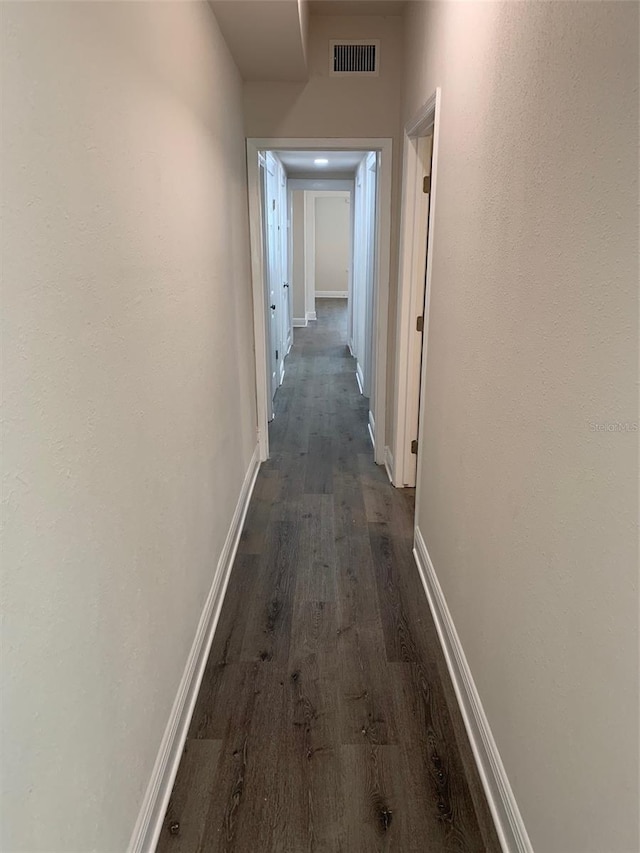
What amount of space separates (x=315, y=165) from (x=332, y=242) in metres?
6.00

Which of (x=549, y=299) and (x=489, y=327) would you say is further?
(x=489, y=327)

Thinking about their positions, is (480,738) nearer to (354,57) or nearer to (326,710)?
(326,710)

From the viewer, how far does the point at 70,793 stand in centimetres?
102

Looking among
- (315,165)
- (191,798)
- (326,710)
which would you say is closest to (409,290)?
(326,710)

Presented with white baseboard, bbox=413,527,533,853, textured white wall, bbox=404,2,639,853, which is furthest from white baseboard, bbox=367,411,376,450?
textured white wall, bbox=404,2,639,853

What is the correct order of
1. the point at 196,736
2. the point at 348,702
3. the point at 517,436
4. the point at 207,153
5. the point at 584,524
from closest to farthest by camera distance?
1. the point at 584,524
2. the point at 517,436
3. the point at 196,736
4. the point at 348,702
5. the point at 207,153

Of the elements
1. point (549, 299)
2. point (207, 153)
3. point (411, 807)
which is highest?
point (207, 153)

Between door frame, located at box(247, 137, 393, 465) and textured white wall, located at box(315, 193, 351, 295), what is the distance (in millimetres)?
9144

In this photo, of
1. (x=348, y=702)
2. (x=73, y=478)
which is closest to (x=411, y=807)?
(x=348, y=702)

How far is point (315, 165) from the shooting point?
21.9 feet

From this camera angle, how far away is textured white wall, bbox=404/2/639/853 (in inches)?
36.0

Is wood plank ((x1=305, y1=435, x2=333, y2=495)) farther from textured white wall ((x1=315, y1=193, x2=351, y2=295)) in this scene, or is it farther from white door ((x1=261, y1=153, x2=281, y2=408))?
textured white wall ((x1=315, y1=193, x2=351, y2=295))

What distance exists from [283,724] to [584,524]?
1.29 m

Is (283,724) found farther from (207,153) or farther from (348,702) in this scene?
(207,153)
